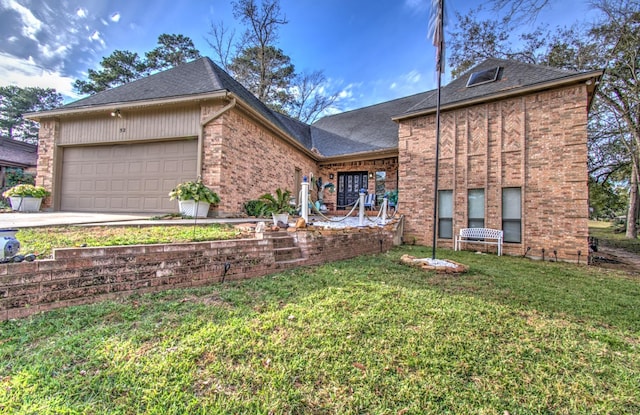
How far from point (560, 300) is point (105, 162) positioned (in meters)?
11.5

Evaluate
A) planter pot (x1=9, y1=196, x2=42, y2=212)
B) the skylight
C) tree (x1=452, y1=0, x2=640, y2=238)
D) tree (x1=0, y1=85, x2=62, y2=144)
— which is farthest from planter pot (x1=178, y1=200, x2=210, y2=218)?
tree (x1=0, y1=85, x2=62, y2=144)

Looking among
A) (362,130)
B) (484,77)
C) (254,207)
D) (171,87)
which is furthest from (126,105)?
(484,77)

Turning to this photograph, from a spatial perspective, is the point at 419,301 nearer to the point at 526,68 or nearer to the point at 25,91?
the point at 526,68

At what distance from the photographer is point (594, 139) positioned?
13.2 m

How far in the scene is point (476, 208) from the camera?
8.09 metres

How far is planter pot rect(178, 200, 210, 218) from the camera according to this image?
6.60 metres

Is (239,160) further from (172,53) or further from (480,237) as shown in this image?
(172,53)

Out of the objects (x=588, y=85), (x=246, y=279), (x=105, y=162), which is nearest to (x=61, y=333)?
(x=246, y=279)

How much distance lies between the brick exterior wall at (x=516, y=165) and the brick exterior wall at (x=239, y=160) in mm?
4921

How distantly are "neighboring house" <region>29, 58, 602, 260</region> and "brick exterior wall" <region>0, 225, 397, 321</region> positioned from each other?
3941 millimetres

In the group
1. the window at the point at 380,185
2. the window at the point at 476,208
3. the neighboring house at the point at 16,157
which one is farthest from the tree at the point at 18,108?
the window at the point at 476,208

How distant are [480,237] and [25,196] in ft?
44.8

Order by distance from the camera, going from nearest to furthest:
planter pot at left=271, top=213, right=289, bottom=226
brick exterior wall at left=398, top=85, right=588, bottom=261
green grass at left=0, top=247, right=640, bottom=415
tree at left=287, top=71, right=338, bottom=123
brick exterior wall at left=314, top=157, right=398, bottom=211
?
green grass at left=0, top=247, right=640, bottom=415, planter pot at left=271, top=213, right=289, bottom=226, brick exterior wall at left=398, top=85, right=588, bottom=261, brick exterior wall at left=314, top=157, right=398, bottom=211, tree at left=287, top=71, right=338, bottom=123

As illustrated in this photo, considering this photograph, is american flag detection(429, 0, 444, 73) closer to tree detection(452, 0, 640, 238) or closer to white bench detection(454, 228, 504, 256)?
white bench detection(454, 228, 504, 256)
